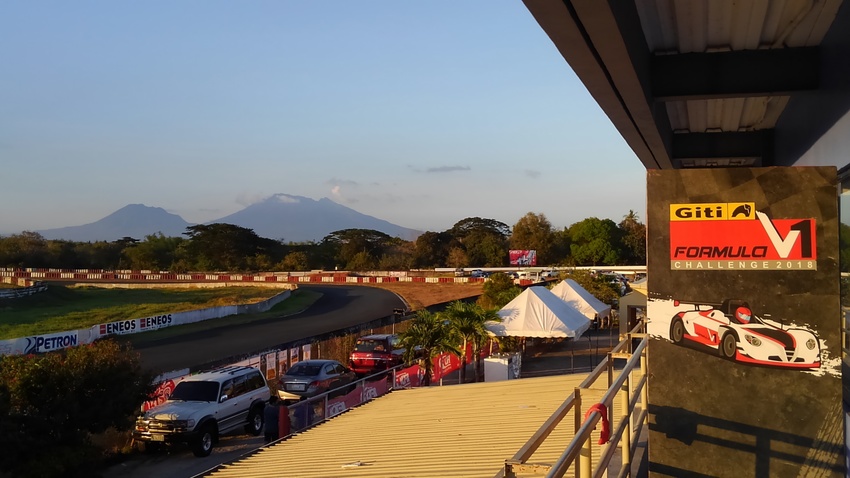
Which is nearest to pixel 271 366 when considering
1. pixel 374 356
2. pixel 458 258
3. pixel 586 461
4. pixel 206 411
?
Answer: pixel 374 356

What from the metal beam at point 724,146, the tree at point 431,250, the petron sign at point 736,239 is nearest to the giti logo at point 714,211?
the petron sign at point 736,239

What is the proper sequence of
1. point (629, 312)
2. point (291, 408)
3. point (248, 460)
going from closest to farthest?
→ point (248, 460) → point (291, 408) → point (629, 312)

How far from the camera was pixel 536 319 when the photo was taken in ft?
68.4

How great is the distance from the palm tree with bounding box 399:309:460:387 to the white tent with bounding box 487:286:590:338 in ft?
5.68

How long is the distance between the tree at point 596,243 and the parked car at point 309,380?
91782mm

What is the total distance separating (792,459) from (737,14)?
338 centimetres

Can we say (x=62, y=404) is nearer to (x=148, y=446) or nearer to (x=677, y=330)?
(x=148, y=446)

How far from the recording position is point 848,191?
5.55 m

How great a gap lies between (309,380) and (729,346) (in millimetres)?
15696

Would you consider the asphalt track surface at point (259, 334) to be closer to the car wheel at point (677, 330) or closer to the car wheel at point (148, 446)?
the car wheel at point (148, 446)

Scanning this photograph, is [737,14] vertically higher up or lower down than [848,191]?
higher up

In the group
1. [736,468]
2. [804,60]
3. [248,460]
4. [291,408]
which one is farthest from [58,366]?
[804,60]

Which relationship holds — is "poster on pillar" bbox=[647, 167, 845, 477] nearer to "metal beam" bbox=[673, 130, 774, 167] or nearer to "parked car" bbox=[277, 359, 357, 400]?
"metal beam" bbox=[673, 130, 774, 167]

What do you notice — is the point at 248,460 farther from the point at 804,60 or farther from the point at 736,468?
the point at 804,60
